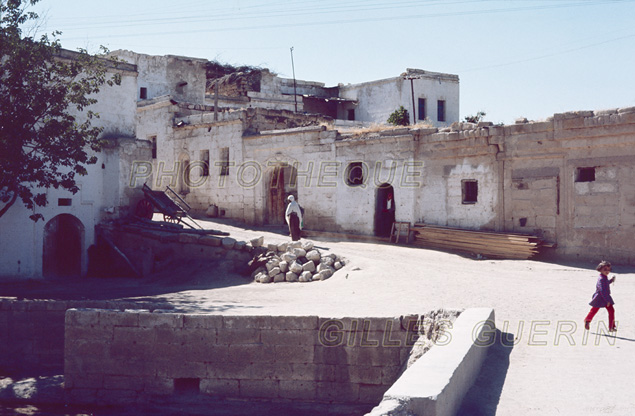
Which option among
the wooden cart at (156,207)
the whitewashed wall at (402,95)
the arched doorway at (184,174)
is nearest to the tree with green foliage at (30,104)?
the wooden cart at (156,207)

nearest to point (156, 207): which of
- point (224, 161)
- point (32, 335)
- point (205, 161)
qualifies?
point (224, 161)

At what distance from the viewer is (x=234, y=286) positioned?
15.9m

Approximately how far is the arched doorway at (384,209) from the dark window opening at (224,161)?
24.3 feet

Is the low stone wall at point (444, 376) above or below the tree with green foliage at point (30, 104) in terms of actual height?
below

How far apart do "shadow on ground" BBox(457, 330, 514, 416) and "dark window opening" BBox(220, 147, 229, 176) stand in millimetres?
19024

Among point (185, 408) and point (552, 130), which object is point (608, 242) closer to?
point (552, 130)

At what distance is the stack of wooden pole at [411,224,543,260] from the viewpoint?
16.9 m

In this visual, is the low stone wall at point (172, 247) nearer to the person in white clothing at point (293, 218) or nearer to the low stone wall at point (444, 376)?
the person in white clothing at point (293, 218)

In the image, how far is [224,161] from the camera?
85.6ft

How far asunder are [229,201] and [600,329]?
1872 centimetres

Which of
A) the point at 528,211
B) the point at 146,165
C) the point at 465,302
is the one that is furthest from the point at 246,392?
the point at 146,165

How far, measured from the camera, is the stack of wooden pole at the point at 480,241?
→ 55.4 ft

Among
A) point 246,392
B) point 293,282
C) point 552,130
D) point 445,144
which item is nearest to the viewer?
point 246,392

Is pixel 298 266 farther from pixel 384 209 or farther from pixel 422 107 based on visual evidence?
pixel 422 107
